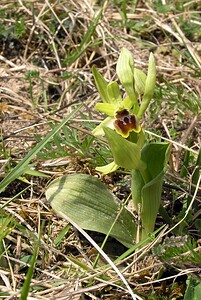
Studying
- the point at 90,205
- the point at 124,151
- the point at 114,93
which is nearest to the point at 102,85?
the point at 114,93

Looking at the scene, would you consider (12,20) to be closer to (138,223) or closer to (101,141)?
(101,141)

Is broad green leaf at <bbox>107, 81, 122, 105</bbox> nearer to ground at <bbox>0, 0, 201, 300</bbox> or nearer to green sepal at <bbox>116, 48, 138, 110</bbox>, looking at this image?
green sepal at <bbox>116, 48, 138, 110</bbox>

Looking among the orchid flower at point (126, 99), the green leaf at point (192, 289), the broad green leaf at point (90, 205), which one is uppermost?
the orchid flower at point (126, 99)

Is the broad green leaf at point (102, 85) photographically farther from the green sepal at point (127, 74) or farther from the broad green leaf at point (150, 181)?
the broad green leaf at point (150, 181)

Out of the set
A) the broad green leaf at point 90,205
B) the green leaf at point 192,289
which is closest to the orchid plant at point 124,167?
the broad green leaf at point 90,205

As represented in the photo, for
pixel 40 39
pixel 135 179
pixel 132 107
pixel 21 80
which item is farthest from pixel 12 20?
pixel 135 179

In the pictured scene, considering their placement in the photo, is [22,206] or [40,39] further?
[40,39]
